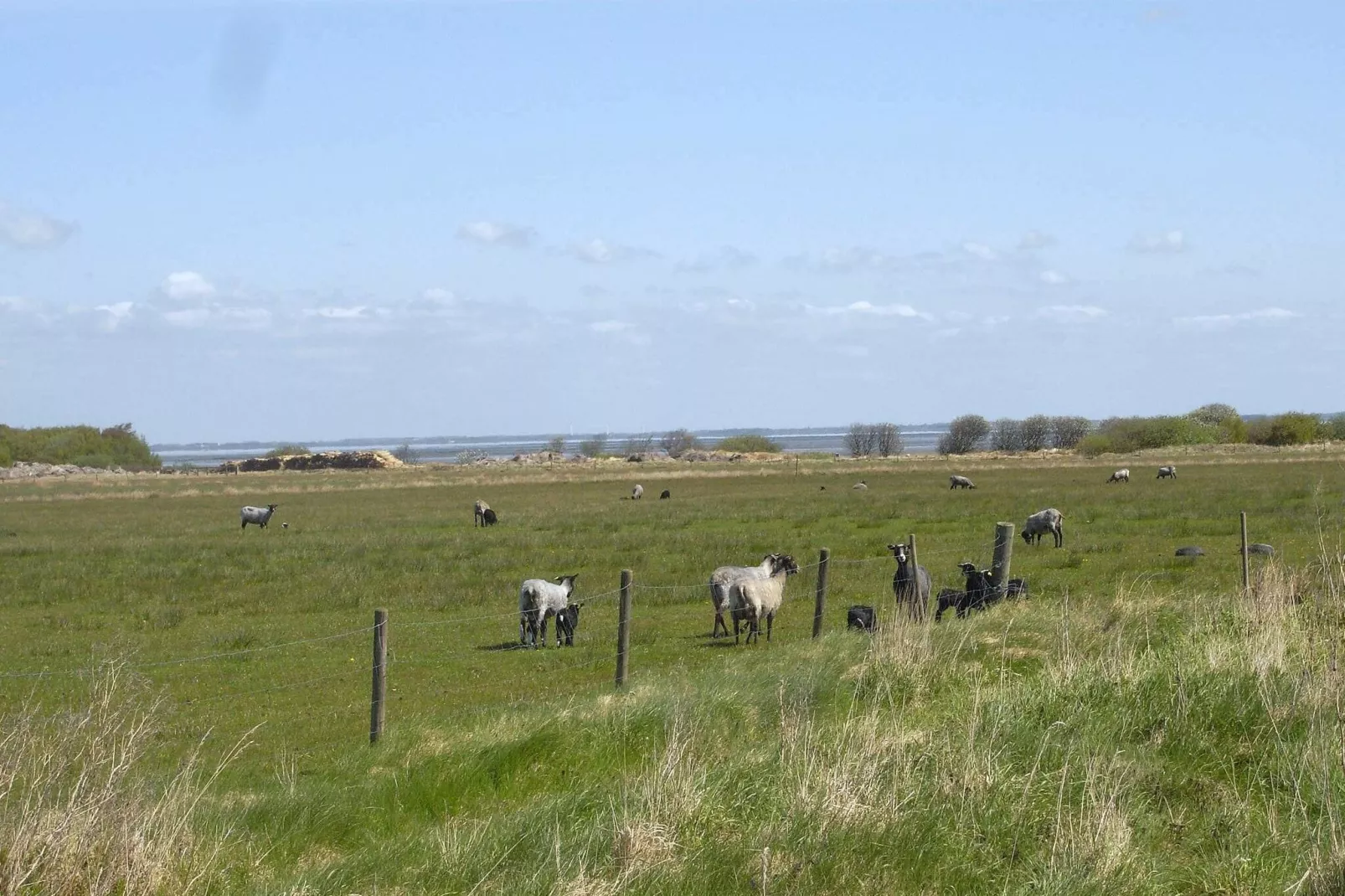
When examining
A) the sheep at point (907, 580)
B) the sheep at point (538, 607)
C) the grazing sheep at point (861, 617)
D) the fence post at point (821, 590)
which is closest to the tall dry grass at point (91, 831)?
the fence post at point (821, 590)

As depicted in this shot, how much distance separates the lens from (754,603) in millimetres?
18141

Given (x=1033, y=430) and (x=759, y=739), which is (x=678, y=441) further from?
(x=759, y=739)

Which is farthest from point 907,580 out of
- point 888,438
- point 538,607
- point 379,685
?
point 888,438

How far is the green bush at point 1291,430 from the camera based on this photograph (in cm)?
10906

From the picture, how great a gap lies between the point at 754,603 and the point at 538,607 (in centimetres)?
353

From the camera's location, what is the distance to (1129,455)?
300 ft

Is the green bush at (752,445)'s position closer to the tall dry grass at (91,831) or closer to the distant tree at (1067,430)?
the distant tree at (1067,430)

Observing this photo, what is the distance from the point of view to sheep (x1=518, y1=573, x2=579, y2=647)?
1906 centimetres

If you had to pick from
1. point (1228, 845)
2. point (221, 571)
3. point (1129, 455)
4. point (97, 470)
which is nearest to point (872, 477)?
point (1129, 455)

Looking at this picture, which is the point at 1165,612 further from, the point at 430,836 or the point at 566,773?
the point at 430,836

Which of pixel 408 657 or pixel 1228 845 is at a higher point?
pixel 1228 845

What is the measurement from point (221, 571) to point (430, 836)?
24219mm

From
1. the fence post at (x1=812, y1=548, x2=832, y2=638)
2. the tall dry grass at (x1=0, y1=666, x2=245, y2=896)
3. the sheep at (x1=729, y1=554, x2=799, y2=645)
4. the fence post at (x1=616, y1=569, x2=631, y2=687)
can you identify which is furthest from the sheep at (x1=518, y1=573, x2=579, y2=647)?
the tall dry grass at (x1=0, y1=666, x2=245, y2=896)

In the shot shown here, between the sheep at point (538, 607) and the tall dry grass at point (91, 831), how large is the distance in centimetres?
1226
